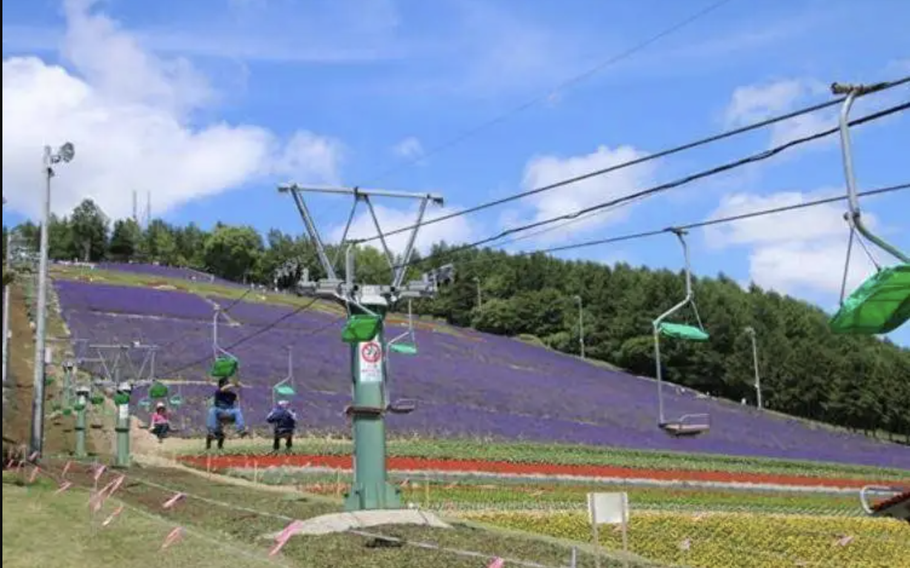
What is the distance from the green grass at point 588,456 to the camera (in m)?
37.1

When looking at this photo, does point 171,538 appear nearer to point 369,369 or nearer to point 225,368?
point 369,369

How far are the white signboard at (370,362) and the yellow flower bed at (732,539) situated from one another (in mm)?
4498

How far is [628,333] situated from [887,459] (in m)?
36.0

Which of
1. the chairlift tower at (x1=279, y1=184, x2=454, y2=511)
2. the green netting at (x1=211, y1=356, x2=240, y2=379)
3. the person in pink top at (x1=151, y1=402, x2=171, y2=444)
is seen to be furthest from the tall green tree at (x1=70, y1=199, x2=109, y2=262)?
the chairlift tower at (x1=279, y1=184, x2=454, y2=511)

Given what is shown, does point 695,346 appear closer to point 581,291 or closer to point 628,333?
point 628,333

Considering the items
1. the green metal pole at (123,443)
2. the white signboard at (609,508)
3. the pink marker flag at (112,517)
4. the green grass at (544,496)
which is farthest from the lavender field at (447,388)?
the white signboard at (609,508)

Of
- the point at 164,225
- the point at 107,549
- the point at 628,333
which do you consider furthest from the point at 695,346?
the point at 164,225

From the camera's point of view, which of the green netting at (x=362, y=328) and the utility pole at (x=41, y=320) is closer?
the green netting at (x=362, y=328)

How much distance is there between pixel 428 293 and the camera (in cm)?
1939

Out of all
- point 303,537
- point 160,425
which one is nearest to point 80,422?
point 160,425

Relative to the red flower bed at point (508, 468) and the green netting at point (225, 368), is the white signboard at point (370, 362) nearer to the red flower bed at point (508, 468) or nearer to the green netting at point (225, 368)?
the green netting at point (225, 368)

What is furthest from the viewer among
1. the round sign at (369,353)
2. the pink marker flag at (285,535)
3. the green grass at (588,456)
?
the green grass at (588,456)

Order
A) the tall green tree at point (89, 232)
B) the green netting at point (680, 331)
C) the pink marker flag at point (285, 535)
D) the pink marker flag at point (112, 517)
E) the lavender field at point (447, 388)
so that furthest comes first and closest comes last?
the tall green tree at point (89, 232), the lavender field at point (447, 388), the green netting at point (680, 331), the pink marker flag at point (112, 517), the pink marker flag at point (285, 535)

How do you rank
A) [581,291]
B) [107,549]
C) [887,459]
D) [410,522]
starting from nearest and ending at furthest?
[107,549], [410,522], [887,459], [581,291]
